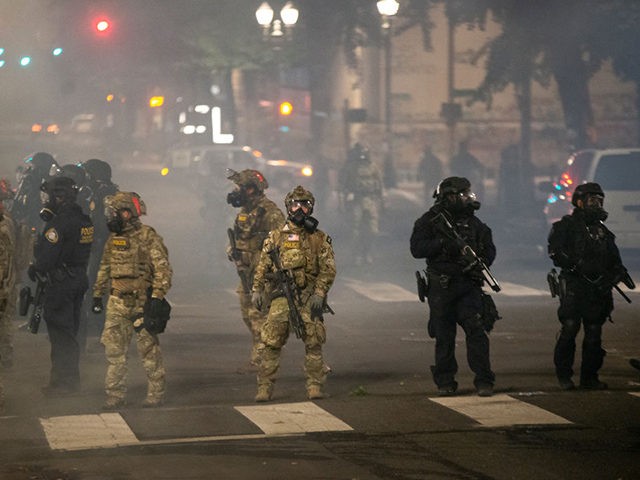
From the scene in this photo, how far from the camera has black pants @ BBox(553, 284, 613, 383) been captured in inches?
517

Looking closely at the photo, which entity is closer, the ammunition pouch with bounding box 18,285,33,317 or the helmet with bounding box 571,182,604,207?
the helmet with bounding box 571,182,604,207

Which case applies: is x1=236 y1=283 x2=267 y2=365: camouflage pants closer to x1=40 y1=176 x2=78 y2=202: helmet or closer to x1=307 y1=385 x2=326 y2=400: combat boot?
x1=307 y1=385 x2=326 y2=400: combat boot

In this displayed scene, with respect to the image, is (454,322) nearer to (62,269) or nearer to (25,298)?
(62,269)

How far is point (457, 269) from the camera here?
41.7ft

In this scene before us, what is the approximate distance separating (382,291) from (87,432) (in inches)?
483

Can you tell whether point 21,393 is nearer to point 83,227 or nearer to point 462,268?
point 83,227

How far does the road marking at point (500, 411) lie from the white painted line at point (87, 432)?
2484mm

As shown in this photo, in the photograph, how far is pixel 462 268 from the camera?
499 inches

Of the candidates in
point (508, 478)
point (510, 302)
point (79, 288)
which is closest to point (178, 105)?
point (510, 302)

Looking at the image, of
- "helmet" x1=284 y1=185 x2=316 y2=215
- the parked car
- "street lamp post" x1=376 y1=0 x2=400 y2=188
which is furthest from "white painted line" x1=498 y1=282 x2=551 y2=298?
"street lamp post" x1=376 y1=0 x2=400 y2=188

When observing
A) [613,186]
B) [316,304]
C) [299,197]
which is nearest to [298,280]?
[316,304]

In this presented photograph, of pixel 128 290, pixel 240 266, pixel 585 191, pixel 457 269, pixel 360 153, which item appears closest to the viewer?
pixel 457 269

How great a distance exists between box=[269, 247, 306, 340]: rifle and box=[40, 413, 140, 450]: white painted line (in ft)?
4.97

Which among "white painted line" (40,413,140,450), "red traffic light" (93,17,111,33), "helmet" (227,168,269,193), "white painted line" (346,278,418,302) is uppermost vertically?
"red traffic light" (93,17,111,33)
